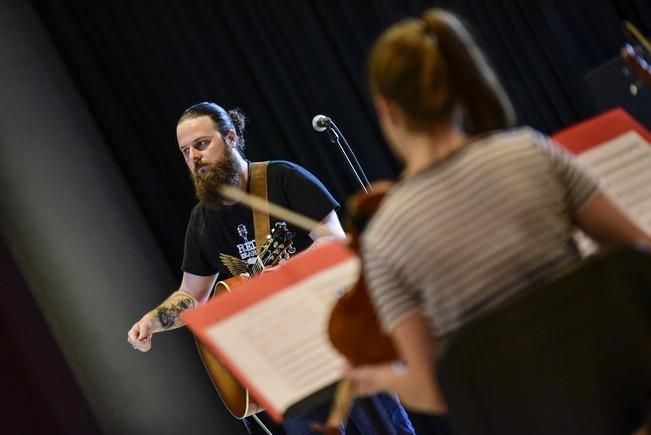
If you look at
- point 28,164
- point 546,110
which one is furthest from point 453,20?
point 28,164

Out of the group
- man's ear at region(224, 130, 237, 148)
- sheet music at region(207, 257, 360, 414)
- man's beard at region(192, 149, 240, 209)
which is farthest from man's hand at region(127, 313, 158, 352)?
sheet music at region(207, 257, 360, 414)

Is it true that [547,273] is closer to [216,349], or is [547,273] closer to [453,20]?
[453,20]

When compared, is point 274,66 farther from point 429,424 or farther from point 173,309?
point 429,424

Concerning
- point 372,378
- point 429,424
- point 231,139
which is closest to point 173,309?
point 231,139

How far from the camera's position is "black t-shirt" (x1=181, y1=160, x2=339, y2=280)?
313cm

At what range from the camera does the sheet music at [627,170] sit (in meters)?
1.90

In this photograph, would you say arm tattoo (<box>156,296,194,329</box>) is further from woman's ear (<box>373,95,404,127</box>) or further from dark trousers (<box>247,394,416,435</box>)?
woman's ear (<box>373,95,404,127</box>)

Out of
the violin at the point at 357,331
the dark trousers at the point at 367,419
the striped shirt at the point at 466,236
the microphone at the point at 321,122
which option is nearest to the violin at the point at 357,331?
the violin at the point at 357,331

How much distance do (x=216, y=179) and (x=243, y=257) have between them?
28 centimetres

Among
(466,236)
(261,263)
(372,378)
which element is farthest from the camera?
(261,263)

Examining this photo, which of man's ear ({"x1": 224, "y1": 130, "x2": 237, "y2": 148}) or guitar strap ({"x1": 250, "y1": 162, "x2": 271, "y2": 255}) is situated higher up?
man's ear ({"x1": 224, "y1": 130, "x2": 237, "y2": 148})

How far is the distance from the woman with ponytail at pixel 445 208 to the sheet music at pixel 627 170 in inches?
16.2

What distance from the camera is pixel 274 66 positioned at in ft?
15.2

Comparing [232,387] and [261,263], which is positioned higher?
[261,263]
